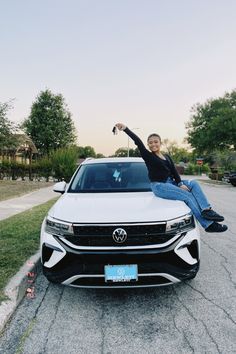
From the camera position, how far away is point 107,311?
3625 millimetres

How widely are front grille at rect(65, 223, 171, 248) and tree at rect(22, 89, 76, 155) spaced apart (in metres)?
60.3

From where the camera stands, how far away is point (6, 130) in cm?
2556

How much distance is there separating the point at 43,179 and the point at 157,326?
32.1m

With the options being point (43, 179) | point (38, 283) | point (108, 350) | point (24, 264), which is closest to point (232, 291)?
point (108, 350)

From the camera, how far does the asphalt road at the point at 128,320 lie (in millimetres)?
2936

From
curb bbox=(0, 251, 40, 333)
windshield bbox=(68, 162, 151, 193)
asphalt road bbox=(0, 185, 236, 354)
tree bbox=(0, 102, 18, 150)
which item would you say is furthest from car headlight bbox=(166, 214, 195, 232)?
tree bbox=(0, 102, 18, 150)

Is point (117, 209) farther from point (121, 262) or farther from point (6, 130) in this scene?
point (6, 130)

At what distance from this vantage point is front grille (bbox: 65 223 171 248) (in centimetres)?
345

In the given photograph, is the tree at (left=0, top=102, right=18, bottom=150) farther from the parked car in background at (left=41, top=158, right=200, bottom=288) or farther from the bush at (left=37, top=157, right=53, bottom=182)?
the parked car in background at (left=41, top=158, right=200, bottom=288)

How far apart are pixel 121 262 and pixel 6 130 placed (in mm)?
23901

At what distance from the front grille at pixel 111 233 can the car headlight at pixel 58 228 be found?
0.08m

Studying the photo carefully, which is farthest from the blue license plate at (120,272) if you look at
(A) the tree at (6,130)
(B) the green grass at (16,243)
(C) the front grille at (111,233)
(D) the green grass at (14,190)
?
(A) the tree at (6,130)

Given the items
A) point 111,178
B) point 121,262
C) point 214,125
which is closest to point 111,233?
point 121,262

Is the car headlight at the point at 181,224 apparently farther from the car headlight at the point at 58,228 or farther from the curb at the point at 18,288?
the curb at the point at 18,288
